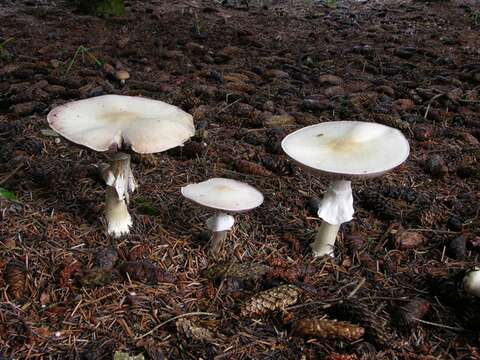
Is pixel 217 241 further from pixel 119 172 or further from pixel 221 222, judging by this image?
pixel 119 172

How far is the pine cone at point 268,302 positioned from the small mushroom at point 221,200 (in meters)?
0.46

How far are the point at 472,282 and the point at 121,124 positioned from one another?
2.07 m

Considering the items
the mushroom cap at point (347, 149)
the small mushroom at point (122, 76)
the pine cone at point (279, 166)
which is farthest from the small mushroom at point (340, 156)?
the small mushroom at point (122, 76)

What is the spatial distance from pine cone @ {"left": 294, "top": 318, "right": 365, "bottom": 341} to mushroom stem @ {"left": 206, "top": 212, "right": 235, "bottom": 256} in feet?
2.34

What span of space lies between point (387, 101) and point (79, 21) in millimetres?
5048

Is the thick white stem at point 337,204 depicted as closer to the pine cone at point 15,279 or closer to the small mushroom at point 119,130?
the small mushroom at point 119,130

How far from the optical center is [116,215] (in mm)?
2623

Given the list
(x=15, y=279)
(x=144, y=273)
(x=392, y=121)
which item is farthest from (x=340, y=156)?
(x=392, y=121)

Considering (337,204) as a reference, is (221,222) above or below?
below

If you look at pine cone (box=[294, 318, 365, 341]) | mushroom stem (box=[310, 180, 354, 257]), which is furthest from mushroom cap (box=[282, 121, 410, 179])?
pine cone (box=[294, 318, 365, 341])

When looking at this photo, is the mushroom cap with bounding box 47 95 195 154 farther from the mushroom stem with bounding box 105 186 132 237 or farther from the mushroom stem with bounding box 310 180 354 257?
the mushroom stem with bounding box 310 180 354 257

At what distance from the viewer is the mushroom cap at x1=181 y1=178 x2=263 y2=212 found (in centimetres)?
234

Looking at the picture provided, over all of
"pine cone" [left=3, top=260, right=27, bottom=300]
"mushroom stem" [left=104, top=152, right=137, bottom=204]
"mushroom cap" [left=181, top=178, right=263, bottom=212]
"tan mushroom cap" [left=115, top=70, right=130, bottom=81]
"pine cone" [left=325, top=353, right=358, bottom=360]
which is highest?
"mushroom stem" [left=104, top=152, right=137, bottom=204]

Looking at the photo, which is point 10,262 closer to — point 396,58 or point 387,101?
point 387,101
